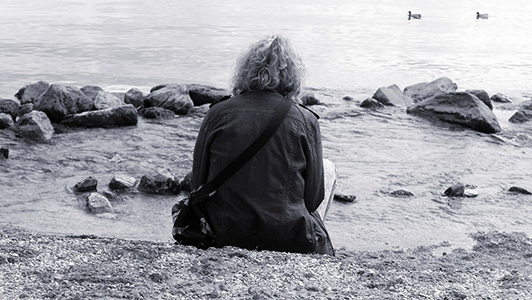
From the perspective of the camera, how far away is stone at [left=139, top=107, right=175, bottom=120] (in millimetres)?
11211

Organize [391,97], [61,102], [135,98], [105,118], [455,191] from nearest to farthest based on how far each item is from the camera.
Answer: [455,191]
[105,118]
[61,102]
[135,98]
[391,97]

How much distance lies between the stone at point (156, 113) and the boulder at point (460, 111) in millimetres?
3973

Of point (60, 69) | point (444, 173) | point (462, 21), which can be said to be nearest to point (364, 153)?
point (444, 173)

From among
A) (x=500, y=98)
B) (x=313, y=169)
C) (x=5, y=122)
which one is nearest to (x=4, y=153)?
(x=5, y=122)

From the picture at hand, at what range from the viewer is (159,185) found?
7820 millimetres

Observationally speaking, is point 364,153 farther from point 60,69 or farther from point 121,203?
point 60,69

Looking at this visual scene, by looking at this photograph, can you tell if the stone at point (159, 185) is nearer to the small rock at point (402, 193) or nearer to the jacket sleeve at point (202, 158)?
the small rock at point (402, 193)

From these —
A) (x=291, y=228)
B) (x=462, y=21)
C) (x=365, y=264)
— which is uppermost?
(x=291, y=228)

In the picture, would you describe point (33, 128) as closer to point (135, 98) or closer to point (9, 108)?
point (9, 108)

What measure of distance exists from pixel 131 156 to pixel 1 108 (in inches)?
110

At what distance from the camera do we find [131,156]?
9.15 metres

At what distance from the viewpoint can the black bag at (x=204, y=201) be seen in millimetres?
4043

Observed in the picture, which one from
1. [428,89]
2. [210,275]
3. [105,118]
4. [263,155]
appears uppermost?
[263,155]

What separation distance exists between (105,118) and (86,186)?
2889 millimetres
